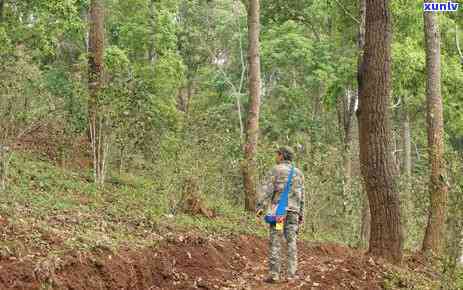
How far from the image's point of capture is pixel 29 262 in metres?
7.36

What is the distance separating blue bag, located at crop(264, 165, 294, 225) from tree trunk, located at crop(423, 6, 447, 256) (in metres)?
6.97

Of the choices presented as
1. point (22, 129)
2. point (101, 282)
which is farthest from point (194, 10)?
point (101, 282)

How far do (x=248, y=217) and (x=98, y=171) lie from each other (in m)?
4.30

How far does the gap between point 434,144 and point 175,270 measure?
900 cm

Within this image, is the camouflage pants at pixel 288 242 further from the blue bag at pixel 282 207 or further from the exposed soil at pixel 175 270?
the exposed soil at pixel 175 270

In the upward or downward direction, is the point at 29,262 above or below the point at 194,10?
below

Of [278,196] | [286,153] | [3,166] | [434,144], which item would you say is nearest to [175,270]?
[278,196]

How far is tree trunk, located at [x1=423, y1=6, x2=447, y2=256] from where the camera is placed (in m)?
16.0

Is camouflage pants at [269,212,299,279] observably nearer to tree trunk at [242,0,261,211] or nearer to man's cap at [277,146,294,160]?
man's cap at [277,146,294,160]

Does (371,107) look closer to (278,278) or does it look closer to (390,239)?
(390,239)

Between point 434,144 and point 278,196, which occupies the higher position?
point 434,144

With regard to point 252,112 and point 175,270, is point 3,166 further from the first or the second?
point 252,112

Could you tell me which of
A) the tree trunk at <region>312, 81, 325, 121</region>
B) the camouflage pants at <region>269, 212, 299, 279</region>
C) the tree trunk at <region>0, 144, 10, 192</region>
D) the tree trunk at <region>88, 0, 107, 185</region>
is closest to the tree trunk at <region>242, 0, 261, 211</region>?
the tree trunk at <region>88, 0, 107, 185</region>

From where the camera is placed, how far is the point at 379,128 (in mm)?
10242
